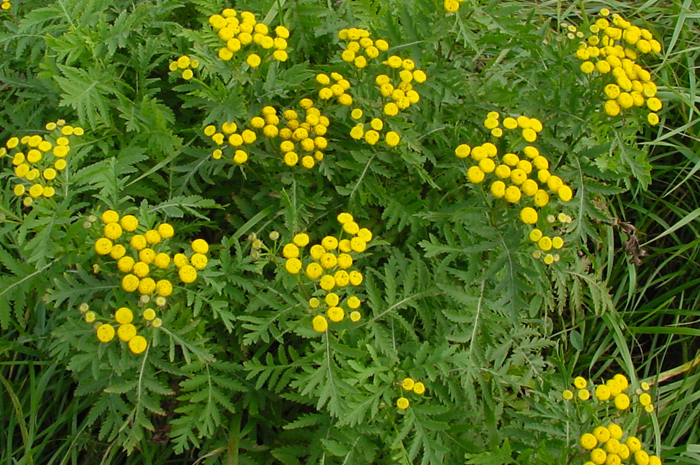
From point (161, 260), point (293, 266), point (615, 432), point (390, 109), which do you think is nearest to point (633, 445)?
point (615, 432)

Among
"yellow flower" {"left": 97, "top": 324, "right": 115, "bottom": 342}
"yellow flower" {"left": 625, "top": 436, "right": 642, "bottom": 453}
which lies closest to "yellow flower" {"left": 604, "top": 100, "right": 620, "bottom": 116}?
"yellow flower" {"left": 625, "top": 436, "right": 642, "bottom": 453}

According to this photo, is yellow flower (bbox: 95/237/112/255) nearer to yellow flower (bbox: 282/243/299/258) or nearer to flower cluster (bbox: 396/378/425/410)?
yellow flower (bbox: 282/243/299/258)

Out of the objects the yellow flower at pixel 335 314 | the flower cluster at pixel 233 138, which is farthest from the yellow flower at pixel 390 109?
the yellow flower at pixel 335 314

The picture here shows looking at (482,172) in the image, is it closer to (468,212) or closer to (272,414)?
(468,212)

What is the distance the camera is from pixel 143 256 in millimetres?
2250

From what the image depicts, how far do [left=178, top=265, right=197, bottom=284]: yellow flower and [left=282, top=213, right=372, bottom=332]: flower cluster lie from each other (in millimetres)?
368

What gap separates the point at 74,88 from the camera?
284cm

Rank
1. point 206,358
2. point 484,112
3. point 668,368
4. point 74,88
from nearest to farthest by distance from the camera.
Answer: point 206,358 < point 74,88 < point 484,112 < point 668,368

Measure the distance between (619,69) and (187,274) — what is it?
6.93ft

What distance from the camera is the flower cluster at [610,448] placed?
2228mm

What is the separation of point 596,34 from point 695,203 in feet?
5.21

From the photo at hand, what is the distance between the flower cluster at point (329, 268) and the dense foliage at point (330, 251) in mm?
11

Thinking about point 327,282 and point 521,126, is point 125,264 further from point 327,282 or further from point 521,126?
point 521,126

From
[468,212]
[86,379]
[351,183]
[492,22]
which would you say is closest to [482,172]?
[468,212]
